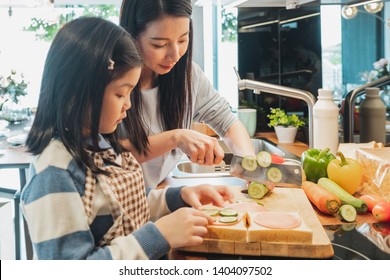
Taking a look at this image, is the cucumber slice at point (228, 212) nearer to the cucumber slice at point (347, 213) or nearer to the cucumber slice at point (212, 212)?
the cucumber slice at point (212, 212)

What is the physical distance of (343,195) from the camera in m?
0.81

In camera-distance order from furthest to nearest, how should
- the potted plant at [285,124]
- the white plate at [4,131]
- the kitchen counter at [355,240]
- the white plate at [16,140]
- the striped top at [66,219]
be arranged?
the white plate at [4,131] → the white plate at [16,140] → the potted plant at [285,124] → the kitchen counter at [355,240] → the striped top at [66,219]

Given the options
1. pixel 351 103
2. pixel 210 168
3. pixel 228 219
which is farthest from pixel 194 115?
pixel 228 219

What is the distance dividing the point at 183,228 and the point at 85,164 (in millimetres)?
139

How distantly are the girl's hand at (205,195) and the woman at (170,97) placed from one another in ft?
0.20

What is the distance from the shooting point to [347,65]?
4.78ft

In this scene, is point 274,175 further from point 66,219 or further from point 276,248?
point 66,219

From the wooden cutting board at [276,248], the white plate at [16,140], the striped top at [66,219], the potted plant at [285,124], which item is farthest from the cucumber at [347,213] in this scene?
the white plate at [16,140]

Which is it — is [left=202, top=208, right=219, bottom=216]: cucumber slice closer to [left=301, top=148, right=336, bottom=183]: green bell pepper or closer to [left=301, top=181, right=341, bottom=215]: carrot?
[left=301, top=181, right=341, bottom=215]: carrot

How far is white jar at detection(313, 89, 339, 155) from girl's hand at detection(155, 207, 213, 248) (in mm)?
526

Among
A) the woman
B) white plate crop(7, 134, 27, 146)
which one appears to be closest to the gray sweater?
the woman

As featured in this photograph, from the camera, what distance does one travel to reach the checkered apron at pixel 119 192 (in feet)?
1.91

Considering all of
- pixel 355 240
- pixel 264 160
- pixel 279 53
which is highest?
pixel 279 53
